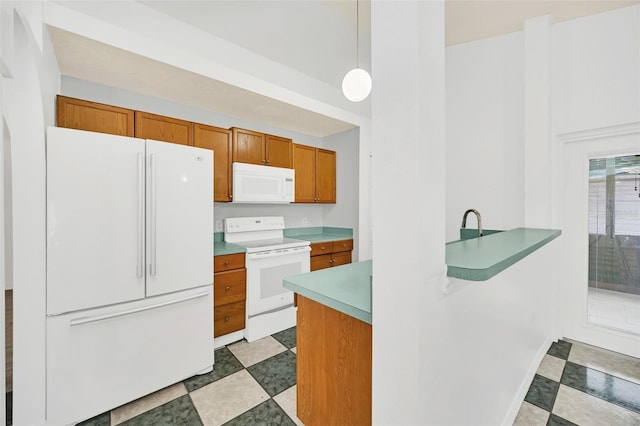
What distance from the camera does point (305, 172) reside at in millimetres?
3646

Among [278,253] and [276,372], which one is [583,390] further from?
[278,253]

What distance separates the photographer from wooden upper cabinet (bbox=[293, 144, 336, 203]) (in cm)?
357

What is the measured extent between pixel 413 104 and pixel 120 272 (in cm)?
194

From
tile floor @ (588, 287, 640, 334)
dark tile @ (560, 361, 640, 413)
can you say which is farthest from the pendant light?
tile floor @ (588, 287, 640, 334)

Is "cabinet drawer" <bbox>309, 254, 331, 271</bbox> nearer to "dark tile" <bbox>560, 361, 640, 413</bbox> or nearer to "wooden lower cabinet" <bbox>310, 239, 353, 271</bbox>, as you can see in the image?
"wooden lower cabinet" <bbox>310, 239, 353, 271</bbox>

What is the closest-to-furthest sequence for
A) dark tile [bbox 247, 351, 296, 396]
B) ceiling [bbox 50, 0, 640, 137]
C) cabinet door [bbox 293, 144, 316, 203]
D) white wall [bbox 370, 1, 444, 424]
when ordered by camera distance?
white wall [bbox 370, 1, 444, 424], dark tile [bbox 247, 351, 296, 396], ceiling [bbox 50, 0, 640, 137], cabinet door [bbox 293, 144, 316, 203]

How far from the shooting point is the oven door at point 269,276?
262 cm

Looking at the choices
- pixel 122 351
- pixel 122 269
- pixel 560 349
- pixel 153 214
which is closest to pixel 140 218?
pixel 153 214

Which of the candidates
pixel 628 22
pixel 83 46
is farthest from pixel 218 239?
pixel 628 22

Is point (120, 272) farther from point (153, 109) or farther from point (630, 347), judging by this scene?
point (630, 347)

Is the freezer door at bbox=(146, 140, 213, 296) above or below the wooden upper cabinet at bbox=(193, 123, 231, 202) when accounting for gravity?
below

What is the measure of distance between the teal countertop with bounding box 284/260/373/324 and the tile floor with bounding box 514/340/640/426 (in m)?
1.40

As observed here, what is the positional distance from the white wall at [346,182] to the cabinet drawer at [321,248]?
48 centimetres

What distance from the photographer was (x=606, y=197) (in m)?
2.48
